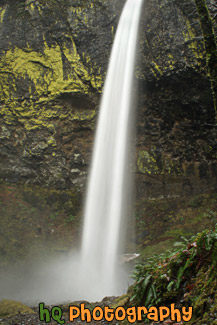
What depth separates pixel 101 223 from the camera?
36.1 ft

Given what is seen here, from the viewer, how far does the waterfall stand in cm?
1038

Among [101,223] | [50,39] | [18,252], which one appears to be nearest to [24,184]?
[18,252]

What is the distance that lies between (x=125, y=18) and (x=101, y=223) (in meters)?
10.5

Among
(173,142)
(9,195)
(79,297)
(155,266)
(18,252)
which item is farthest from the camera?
(173,142)

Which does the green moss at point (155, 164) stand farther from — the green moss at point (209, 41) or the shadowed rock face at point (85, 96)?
the green moss at point (209, 41)

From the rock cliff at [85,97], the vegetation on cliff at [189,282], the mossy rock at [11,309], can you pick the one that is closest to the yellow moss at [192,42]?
the rock cliff at [85,97]

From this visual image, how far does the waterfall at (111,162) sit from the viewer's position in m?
10.4

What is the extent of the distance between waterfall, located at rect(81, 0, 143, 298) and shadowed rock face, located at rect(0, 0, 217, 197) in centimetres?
56

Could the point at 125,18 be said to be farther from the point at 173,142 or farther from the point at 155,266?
the point at 155,266

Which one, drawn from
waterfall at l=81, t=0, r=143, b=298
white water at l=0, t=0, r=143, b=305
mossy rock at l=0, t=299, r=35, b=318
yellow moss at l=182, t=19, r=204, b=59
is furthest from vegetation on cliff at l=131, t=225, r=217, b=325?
yellow moss at l=182, t=19, r=204, b=59

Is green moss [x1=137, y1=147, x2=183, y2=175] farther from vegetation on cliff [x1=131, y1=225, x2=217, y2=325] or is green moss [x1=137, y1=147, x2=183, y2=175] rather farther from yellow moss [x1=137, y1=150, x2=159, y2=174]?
vegetation on cliff [x1=131, y1=225, x2=217, y2=325]

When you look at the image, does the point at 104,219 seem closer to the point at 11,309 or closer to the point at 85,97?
the point at 11,309

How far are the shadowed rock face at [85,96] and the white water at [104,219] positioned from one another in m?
0.67

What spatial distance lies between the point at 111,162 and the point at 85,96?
3888mm
